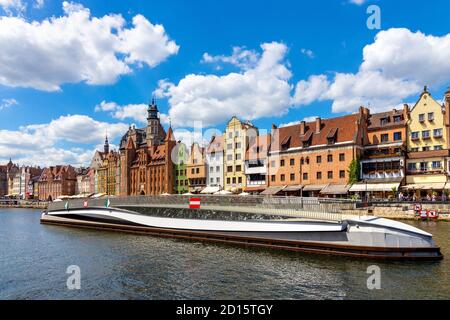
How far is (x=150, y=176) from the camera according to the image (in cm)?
10950

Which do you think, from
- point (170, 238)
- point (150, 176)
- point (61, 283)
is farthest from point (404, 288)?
point (150, 176)

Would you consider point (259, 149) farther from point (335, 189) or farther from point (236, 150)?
point (335, 189)

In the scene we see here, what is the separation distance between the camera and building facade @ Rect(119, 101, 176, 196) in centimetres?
10375

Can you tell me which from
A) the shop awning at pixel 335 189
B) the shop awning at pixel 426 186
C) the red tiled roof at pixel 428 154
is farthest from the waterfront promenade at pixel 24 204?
the red tiled roof at pixel 428 154

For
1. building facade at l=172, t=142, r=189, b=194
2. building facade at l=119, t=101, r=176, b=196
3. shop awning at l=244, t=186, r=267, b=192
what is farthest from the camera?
building facade at l=119, t=101, r=176, b=196

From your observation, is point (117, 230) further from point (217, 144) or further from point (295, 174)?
point (217, 144)

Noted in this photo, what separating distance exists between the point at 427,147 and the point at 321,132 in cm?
1890

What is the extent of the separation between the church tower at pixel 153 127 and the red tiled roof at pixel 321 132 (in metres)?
61.6

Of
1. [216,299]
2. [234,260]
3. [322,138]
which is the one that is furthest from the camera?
[322,138]

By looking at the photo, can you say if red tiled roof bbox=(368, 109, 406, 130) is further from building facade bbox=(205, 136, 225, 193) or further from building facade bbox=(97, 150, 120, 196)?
building facade bbox=(97, 150, 120, 196)

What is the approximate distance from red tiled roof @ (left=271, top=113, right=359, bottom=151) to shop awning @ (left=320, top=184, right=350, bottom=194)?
8691mm

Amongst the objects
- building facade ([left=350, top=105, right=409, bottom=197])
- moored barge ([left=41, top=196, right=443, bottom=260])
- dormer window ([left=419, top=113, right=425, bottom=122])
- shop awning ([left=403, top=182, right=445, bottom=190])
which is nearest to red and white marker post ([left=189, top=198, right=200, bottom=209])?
moored barge ([left=41, top=196, right=443, bottom=260])

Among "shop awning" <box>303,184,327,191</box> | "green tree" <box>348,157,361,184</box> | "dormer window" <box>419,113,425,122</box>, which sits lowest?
"shop awning" <box>303,184,327,191</box>

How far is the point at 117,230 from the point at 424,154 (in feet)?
171
